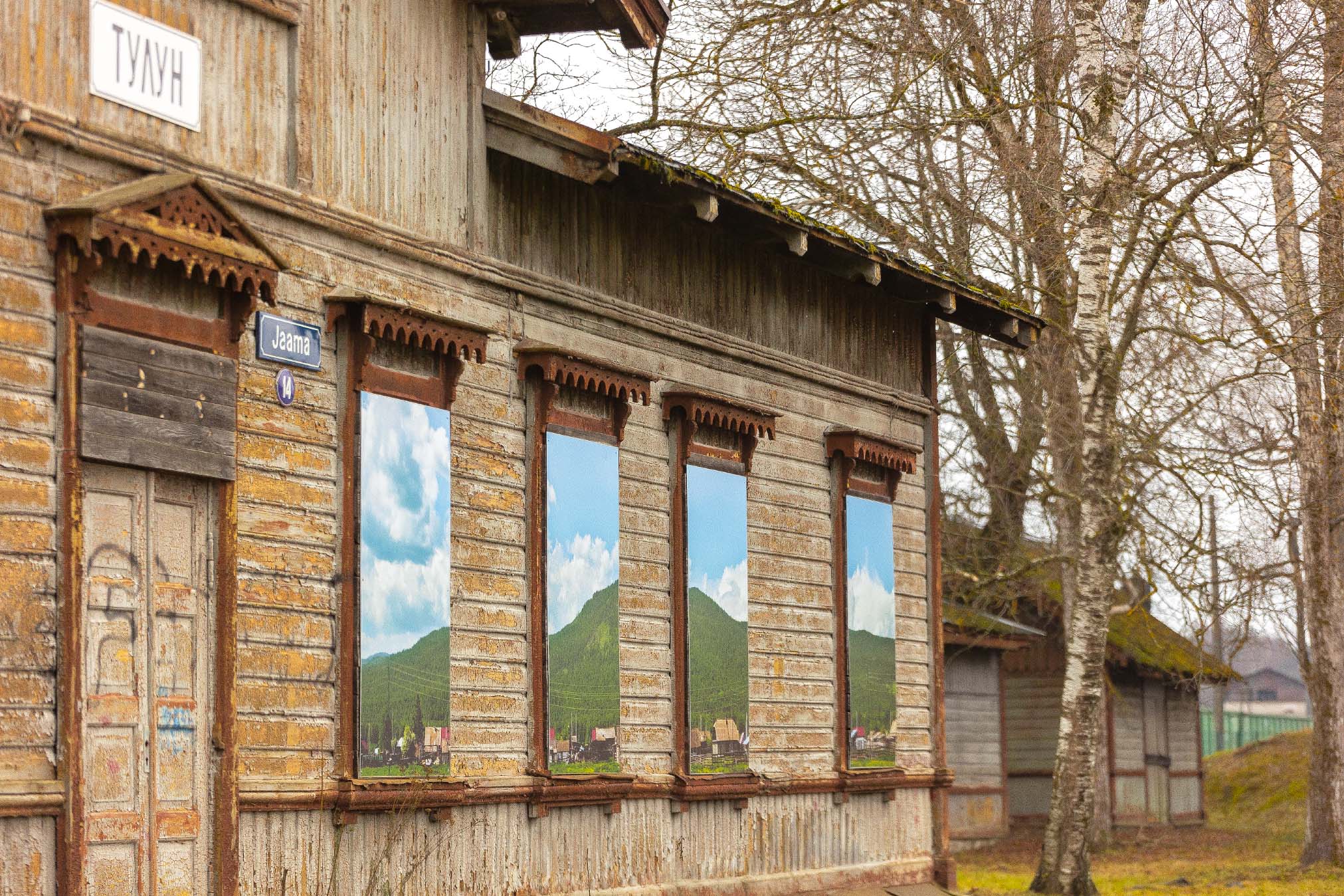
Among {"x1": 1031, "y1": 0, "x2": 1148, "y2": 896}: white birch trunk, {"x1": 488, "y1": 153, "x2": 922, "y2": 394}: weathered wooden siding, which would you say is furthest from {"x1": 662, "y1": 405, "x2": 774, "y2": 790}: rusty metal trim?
{"x1": 1031, "y1": 0, "x2": 1148, "y2": 896}: white birch trunk

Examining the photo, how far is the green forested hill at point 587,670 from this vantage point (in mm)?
10828

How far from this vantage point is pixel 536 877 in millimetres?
10531

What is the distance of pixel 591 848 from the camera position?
11.1 m

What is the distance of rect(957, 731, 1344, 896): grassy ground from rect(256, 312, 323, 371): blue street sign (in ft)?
37.7

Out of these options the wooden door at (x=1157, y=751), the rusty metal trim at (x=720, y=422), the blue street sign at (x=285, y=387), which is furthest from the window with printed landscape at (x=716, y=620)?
the wooden door at (x=1157, y=751)

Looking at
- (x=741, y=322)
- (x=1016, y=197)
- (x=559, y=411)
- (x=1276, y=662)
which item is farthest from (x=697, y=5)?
(x=1276, y=662)

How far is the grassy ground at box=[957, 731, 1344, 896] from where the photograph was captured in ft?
66.6

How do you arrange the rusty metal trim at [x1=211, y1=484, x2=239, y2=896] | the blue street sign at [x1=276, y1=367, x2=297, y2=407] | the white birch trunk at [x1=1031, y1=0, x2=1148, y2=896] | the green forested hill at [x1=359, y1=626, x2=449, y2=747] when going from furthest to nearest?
1. the white birch trunk at [x1=1031, y1=0, x2=1148, y2=896]
2. the green forested hill at [x1=359, y1=626, x2=449, y2=747]
3. the blue street sign at [x1=276, y1=367, x2=297, y2=407]
4. the rusty metal trim at [x1=211, y1=484, x2=239, y2=896]

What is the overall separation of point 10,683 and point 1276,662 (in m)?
146

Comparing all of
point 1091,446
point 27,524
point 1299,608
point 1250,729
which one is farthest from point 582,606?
point 1250,729

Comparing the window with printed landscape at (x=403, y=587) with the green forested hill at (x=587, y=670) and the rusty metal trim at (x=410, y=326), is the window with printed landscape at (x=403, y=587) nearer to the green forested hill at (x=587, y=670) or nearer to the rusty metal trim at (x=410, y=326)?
the rusty metal trim at (x=410, y=326)

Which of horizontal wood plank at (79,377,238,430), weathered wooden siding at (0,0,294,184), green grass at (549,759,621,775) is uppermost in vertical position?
weathered wooden siding at (0,0,294,184)

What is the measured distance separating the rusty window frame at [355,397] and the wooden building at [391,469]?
0.06ft

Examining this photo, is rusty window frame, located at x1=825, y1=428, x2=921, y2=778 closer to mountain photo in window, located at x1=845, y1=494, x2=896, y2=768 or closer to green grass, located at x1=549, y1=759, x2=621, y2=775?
mountain photo in window, located at x1=845, y1=494, x2=896, y2=768
